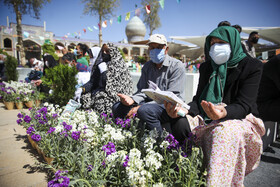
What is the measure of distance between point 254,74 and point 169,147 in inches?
42.8

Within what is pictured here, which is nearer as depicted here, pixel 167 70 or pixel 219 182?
pixel 219 182

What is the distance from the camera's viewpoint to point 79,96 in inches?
154

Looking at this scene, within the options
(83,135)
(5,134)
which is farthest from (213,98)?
(5,134)

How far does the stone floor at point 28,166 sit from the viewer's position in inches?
80.7

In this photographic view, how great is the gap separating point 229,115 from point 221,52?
0.62m

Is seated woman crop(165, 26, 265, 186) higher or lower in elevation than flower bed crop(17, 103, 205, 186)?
higher

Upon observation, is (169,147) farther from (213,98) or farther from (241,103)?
(241,103)

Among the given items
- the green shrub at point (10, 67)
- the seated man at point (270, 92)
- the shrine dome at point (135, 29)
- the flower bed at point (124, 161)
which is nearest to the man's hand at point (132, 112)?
the flower bed at point (124, 161)

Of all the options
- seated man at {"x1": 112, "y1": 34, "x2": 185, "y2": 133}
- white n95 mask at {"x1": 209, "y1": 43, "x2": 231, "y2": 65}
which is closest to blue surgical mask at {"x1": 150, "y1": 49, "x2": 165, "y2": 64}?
seated man at {"x1": 112, "y1": 34, "x2": 185, "y2": 133}

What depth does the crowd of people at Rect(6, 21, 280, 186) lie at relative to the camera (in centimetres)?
154

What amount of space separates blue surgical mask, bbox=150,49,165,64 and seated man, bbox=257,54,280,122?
53.1 inches

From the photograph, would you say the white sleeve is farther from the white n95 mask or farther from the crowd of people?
the white n95 mask

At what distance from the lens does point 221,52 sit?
5.80 ft

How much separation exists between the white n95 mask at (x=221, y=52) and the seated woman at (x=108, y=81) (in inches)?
→ 72.0
